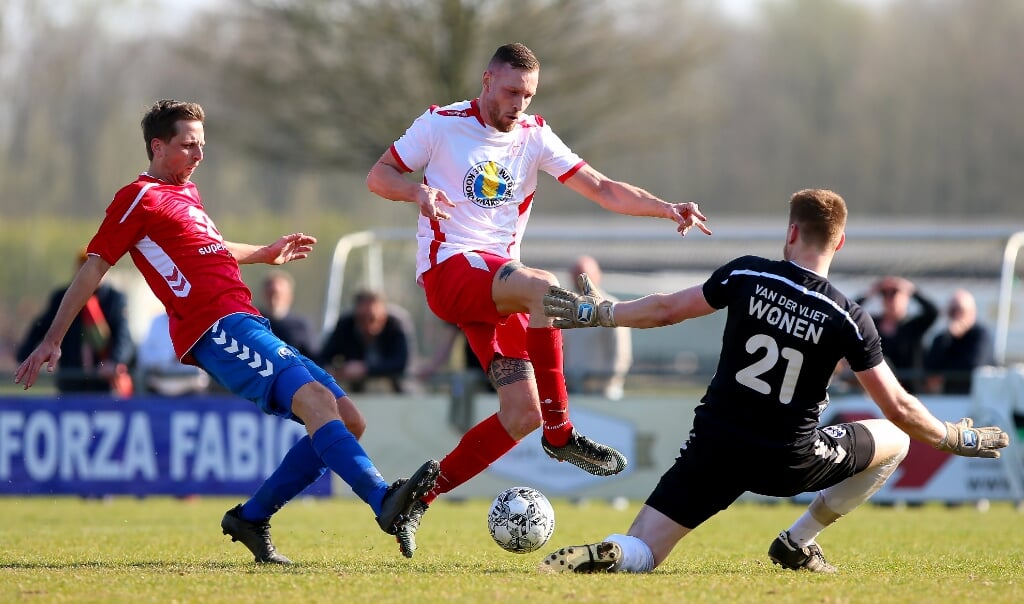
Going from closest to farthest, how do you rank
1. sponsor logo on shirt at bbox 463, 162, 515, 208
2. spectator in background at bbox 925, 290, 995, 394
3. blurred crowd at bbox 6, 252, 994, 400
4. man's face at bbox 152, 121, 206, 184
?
man's face at bbox 152, 121, 206, 184, sponsor logo on shirt at bbox 463, 162, 515, 208, spectator in background at bbox 925, 290, 995, 394, blurred crowd at bbox 6, 252, 994, 400

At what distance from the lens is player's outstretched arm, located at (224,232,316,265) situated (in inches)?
285

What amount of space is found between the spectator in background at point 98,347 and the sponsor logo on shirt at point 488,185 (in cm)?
756

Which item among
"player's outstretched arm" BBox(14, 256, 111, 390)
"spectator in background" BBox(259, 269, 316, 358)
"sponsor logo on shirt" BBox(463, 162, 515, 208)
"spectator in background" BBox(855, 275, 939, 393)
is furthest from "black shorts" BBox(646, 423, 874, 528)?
"spectator in background" BBox(259, 269, 316, 358)

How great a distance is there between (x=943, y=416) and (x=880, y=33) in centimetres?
3232

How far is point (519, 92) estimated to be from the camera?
7.06m

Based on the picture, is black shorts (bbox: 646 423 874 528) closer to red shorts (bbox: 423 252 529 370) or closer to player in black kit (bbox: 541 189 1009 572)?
player in black kit (bbox: 541 189 1009 572)

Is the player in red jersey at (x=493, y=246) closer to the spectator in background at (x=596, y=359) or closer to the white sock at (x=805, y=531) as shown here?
the white sock at (x=805, y=531)

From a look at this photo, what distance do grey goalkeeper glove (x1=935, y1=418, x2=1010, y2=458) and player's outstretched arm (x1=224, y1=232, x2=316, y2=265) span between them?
3.38 metres

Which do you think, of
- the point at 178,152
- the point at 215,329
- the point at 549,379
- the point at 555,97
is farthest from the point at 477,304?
the point at 555,97

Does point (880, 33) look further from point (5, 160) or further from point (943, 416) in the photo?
point (943, 416)

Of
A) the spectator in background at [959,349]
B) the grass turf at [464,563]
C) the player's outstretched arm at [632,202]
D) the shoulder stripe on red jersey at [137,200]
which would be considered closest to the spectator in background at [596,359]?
the grass turf at [464,563]

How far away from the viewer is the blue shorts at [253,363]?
6551 millimetres

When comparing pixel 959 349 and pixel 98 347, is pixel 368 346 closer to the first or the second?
pixel 98 347

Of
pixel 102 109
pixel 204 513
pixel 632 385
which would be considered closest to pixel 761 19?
pixel 102 109
